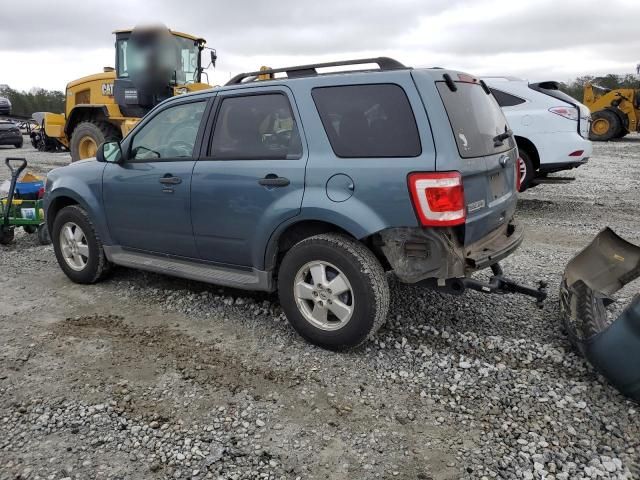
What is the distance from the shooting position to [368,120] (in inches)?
134

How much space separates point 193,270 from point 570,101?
633 centimetres

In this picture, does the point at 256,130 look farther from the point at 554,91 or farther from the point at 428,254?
the point at 554,91

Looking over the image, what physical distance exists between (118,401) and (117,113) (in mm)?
10385

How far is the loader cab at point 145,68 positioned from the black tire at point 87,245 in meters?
7.08

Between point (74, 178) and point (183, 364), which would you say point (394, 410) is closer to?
point (183, 364)

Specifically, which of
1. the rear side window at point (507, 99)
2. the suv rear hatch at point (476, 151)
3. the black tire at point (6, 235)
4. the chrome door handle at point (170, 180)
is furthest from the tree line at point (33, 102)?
the suv rear hatch at point (476, 151)

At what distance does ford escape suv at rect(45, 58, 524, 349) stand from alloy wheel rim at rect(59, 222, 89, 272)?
0.80 m

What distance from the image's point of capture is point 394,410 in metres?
2.98

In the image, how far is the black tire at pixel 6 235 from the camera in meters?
6.57

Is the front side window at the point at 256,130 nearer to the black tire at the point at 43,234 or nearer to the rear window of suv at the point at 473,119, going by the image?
the rear window of suv at the point at 473,119

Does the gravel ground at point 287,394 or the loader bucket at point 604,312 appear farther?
the loader bucket at point 604,312

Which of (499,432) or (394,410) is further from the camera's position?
(394,410)

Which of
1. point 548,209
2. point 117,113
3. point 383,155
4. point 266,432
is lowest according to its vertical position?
point 266,432

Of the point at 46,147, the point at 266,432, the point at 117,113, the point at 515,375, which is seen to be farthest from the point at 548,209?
the point at 46,147
